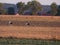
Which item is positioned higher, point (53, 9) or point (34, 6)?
point (34, 6)

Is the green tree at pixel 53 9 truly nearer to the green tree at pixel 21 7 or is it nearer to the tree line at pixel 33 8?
the tree line at pixel 33 8

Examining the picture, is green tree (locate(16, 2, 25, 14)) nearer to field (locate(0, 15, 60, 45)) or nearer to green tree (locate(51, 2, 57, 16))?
green tree (locate(51, 2, 57, 16))

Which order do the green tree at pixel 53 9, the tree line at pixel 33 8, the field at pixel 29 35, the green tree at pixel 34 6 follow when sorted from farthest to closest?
the green tree at pixel 34 6
the tree line at pixel 33 8
the green tree at pixel 53 9
the field at pixel 29 35

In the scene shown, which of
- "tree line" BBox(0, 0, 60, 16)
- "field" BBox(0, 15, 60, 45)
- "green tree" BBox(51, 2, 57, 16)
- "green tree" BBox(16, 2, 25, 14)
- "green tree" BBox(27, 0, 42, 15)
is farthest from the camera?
"green tree" BBox(27, 0, 42, 15)

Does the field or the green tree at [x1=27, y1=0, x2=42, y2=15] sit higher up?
the field

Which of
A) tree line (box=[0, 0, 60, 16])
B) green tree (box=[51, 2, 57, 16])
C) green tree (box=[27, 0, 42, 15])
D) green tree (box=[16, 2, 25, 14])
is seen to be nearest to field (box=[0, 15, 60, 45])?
green tree (box=[51, 2, 57, 16])

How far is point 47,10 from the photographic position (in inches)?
4141

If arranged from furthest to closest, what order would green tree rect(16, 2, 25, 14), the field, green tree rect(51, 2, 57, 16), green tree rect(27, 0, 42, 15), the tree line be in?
1. green tree rect(27, 0, 42, 15)
2. green tree rect(16, 2, 25, 14)
3. the tree line
4. green tree rect(51, 2, 57, 16)
5. the field

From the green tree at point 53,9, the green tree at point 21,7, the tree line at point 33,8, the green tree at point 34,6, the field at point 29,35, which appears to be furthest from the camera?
the green tree at point 34,6

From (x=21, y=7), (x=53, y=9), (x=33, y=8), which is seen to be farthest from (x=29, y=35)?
(x=21, y=7)

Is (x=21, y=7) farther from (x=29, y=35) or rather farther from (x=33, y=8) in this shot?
(x=29, y=35)

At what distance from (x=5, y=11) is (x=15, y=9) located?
9006 mm

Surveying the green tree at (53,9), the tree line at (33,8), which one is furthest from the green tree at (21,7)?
the green tree at (53,9)

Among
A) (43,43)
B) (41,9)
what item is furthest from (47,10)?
(43,43)
